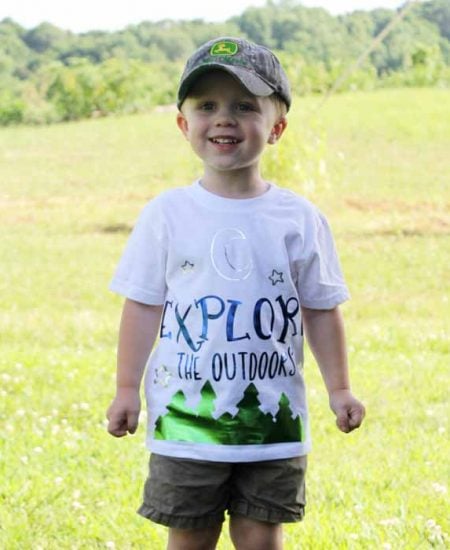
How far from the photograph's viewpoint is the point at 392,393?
6848 millimetres

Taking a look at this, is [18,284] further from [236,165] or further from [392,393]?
[236,165]

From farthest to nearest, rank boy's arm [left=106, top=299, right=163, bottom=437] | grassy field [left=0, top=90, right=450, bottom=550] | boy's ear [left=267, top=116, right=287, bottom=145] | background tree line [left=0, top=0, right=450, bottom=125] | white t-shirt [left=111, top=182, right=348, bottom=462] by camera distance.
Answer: background tree line [left=0, top=0, right=450, bottom=125], grassy field [left=0, top=90, right=450, bottom=550], boy's ear [left=267, top=116, right=287, bottom=145], boy's arm [left=106, top=299, right=163, bottom=437], white t-shirt [left=111, top=182, right=348, bottom=462]

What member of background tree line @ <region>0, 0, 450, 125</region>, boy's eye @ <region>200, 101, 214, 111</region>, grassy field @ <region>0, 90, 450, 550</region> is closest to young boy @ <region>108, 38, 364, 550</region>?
boy's eye @ <region>200, 101, 214, 111</region>

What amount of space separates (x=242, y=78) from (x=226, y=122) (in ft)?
0.39

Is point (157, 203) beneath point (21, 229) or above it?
beneath

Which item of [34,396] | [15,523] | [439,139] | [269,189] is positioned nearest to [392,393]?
[34,396]

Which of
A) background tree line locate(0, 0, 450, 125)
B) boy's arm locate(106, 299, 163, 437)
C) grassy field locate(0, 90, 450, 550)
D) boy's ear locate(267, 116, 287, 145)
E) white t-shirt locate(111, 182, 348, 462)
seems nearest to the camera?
white t-shirt locate(111, 182, 348, 462)

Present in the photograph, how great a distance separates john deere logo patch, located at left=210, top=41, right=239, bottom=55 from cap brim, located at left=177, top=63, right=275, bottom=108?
58mm

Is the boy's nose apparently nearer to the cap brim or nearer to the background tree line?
the cap brim

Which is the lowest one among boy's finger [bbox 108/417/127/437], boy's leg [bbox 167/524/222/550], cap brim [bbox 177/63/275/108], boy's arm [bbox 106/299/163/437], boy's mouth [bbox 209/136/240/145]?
boy's leg [bbox 167/524/222/550]

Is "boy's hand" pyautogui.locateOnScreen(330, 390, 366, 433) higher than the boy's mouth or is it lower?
lower

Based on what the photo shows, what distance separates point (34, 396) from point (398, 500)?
2.63 meters

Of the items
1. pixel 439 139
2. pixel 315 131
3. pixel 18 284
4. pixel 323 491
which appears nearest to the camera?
pixel 323 491

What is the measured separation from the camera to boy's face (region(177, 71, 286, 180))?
3121 mm
